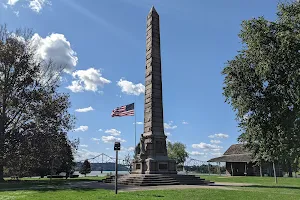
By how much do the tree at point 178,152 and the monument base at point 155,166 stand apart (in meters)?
45.8

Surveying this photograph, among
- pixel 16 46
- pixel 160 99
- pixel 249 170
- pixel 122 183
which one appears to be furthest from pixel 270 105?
pixel 249 170

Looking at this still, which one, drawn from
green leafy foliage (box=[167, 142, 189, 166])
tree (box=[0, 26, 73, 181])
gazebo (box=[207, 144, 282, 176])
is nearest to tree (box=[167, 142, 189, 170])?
green leafy foliage (box=[167, 142, 189, 166])

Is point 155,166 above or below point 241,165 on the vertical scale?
above

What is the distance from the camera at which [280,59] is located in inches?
646

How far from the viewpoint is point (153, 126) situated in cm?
2566

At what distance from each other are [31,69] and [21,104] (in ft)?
13.2

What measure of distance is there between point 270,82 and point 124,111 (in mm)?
13555

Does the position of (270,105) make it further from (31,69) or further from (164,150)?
(31,69)

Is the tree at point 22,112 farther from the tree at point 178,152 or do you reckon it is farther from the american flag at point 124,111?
the tree at point 178,152

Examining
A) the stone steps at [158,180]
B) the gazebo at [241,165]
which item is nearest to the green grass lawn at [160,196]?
the stone steps at [158,180]

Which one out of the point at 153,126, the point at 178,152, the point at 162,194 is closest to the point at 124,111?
the point at 153,126

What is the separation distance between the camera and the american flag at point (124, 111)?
26.2 meters

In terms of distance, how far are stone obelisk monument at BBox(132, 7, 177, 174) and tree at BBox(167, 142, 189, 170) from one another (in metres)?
45.2

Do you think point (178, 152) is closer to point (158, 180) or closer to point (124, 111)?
point (124, 111)
